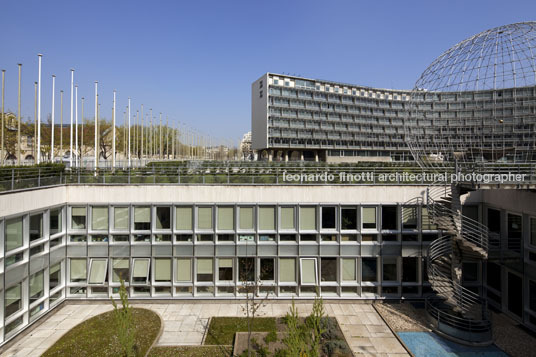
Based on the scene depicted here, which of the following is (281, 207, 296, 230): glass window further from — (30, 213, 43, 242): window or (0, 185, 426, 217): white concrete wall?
(30, 213, 43, 242): window

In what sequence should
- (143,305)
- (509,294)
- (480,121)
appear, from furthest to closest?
(143,305) < (509,294) < (480,121)

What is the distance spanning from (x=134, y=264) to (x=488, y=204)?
56.3 ft

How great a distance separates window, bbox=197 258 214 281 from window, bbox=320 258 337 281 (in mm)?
5336

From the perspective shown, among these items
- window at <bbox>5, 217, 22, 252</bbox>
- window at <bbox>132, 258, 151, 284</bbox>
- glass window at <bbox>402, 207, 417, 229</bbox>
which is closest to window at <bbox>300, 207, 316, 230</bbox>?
glass window at <bbox>402, 207, 417, 229</bbox>

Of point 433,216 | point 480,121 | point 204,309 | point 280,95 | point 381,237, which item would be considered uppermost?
point 280,95

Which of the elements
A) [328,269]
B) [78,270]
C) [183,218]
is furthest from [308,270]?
[78,270]

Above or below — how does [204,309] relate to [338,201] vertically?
below

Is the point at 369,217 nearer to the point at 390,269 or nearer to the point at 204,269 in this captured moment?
the point at 390,269

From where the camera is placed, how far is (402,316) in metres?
14.2

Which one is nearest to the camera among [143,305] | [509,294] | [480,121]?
[480,121]

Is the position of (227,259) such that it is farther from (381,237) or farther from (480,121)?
(480,121)

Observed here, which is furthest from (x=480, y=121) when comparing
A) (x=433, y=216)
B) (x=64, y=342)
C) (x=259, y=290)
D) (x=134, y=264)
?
(x=64, y=342)

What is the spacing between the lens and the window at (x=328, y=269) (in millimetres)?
15844

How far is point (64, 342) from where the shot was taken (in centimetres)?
1191
